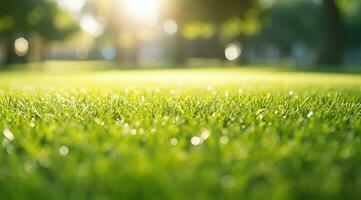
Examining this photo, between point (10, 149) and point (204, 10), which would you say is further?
point (204, 10)

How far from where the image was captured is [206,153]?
8.68ft

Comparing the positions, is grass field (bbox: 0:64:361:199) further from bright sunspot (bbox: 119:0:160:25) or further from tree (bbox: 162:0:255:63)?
bright sunspot (bbox: 119:0:160:25)

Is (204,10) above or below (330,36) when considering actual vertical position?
above

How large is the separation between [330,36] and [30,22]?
81.2ft

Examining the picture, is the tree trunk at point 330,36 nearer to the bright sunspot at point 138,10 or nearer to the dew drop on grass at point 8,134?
the bright sunspot at point 138,10

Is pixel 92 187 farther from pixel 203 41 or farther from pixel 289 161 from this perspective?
pixel 203 41

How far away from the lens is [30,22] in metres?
44.3

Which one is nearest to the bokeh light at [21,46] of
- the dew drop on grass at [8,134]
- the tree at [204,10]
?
the tree at [204,10]

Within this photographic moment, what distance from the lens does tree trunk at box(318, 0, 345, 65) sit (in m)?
33.0

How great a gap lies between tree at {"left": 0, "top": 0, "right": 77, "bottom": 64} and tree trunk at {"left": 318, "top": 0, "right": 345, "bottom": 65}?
893 inches

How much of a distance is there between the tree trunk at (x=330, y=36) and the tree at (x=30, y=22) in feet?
74.4

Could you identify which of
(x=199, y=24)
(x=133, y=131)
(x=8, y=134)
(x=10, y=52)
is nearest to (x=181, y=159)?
(x=133, y=131)

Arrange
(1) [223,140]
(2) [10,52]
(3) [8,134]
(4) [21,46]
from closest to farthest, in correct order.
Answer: (1) [223,140] < (3) [8,134] < (2) [10,52] < (4) [21,46]

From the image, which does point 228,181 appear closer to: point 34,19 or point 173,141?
point 173,141
